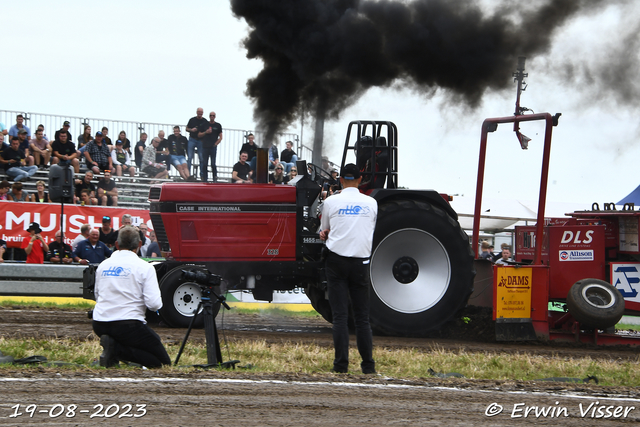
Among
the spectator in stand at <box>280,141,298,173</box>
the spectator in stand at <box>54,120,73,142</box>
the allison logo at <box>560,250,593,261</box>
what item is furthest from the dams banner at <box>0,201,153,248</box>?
the allison logo at <box>560,250,593,261</box>

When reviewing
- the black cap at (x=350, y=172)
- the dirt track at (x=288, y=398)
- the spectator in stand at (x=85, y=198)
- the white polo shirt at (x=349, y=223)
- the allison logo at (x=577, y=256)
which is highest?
the spectator in stand at (x=85, y=198)

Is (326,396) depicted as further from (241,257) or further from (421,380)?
(241,257)

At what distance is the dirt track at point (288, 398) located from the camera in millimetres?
4074

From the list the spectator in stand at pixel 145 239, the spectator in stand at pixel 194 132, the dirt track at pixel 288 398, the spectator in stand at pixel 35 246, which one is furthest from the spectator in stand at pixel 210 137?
the dirt track at pixel 288 398

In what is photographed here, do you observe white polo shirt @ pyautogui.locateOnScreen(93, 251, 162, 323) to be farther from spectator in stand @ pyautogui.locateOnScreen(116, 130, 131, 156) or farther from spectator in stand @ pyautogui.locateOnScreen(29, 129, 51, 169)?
spectator in stand @ pyautogui.locateOnScreen(116, 130, 131, 156)

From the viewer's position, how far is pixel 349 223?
589cm

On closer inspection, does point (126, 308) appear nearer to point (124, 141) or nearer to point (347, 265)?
point (347, 265)

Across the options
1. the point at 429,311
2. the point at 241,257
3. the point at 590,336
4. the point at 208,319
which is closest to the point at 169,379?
the point at 208,319

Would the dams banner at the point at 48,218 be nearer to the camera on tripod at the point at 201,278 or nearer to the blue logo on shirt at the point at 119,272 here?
the blue logo on shirt at the point at 119,272

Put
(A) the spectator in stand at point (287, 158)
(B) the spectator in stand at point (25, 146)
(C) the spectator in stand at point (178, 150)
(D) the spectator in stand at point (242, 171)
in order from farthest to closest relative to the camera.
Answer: (C) the spectator in stand at point (178, 150)
(A) the spectator in stand at point (287, 158)
(B) the spectator in stand at point (25, 146)
(D) the spectator in stand at point (242, 171)

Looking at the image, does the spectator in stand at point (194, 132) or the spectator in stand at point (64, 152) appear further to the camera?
the spectator in stand at point (64, 152)

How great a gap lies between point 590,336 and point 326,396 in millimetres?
5514

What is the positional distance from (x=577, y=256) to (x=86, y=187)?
9.86 metres

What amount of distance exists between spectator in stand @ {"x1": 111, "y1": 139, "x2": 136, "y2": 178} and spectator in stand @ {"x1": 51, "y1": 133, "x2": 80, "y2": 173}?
1.05 m
